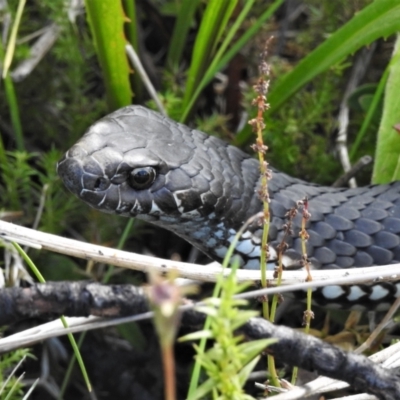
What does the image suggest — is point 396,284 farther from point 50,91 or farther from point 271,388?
point 50,91

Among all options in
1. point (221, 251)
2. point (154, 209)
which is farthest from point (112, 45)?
point (221, 251)

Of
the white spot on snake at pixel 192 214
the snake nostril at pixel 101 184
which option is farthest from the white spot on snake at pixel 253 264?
the snake nostril at pixel 101 184

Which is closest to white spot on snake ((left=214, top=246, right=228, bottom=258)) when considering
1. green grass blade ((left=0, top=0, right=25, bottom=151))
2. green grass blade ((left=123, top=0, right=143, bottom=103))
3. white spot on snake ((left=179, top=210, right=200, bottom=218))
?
white spot on snake ((left=179, top=210, right=200, bottom=218))

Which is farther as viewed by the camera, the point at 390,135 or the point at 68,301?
the point at 390,135

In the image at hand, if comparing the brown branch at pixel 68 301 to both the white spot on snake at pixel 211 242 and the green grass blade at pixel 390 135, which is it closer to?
the white spot on snake at pixel 211 242

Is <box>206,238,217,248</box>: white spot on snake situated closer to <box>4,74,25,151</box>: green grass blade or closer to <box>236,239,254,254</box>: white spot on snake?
<box>236,239,254,254</box>: white spot on snake

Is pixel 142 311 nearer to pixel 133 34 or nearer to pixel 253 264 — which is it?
pixel 253 264
